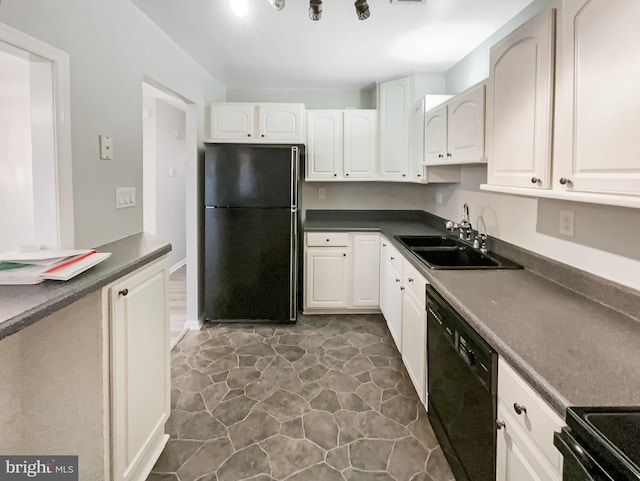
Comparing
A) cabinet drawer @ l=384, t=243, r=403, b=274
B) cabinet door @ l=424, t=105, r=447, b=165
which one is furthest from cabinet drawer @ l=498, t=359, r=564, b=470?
cabinet door @ l=424, t=105, r=447, b=165

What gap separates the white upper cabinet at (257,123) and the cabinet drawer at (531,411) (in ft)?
10.2

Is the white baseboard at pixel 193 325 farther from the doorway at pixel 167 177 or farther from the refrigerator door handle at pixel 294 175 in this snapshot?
the refrigerator door handle at pixel 294 175

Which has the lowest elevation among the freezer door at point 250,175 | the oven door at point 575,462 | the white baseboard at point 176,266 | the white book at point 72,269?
the white baseboard at point 176,266

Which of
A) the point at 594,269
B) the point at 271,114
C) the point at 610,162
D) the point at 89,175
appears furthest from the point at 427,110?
the point at 89,175

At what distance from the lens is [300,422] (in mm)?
2230

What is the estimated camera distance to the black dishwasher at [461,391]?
1.31 meters

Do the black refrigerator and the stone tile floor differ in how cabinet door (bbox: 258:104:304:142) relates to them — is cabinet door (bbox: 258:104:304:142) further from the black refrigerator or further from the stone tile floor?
the stone tile floor

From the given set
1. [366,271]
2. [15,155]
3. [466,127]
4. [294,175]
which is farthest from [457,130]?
[15,155]

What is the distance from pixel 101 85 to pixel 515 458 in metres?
2.33

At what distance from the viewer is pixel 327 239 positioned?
380cm

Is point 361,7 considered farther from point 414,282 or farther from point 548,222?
point 414,282

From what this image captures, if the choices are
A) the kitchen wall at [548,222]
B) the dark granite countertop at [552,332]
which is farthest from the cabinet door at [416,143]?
the dark granite countertop at [552,332]

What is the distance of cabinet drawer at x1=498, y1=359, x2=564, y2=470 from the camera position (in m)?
0.95

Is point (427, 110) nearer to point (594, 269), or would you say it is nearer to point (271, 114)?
point (271, 114)
